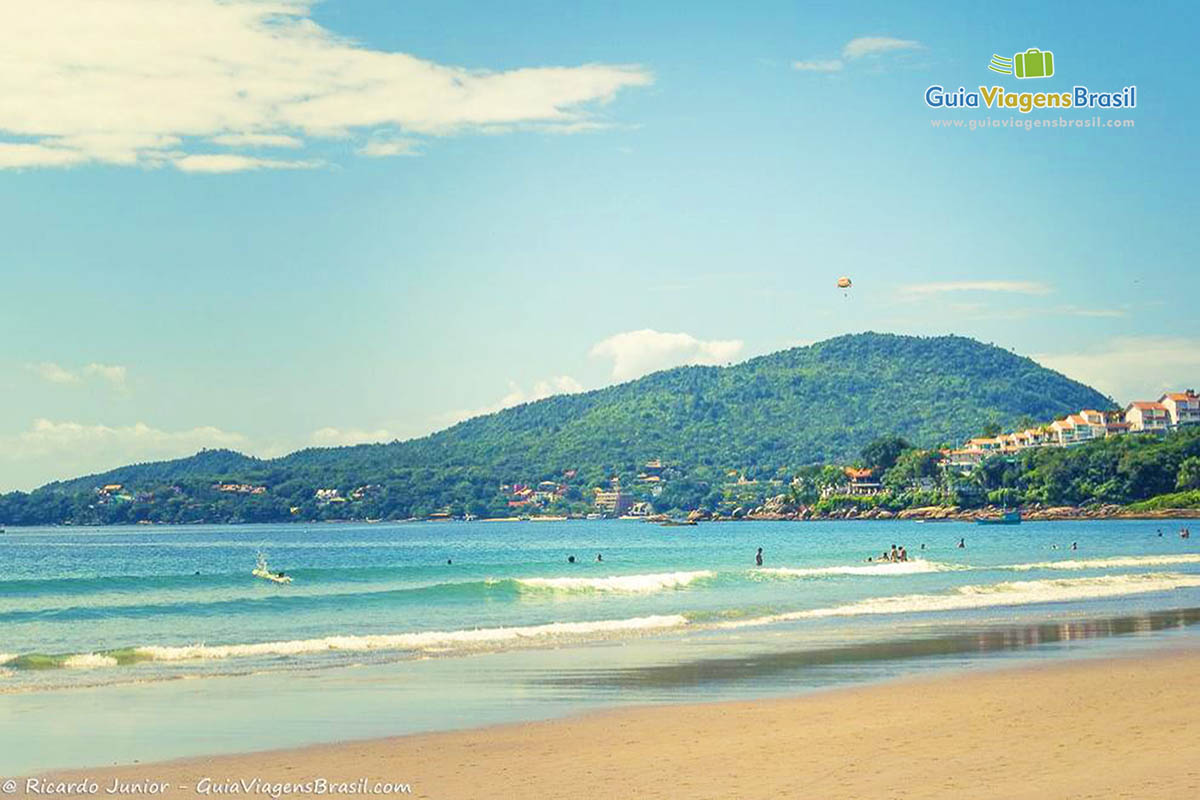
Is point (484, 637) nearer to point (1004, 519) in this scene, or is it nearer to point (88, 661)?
point (88, 661)

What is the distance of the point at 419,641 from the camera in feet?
98.7

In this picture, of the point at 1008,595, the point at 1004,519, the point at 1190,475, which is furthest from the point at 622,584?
the point at 1190,475

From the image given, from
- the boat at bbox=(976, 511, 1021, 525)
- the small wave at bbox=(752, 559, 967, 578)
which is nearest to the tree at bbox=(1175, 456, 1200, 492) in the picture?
the boat at bbox=(976, 511, 1021, 525)

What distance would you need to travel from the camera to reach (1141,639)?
27594mm

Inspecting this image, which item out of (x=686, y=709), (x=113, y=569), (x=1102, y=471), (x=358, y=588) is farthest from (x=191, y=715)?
(x=1102, y=471)

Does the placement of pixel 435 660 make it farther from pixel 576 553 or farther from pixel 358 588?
pixel 576 553

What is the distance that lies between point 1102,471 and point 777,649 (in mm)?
149640

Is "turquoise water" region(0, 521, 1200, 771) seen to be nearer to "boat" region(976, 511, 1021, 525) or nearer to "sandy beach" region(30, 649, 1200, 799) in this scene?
"sandy beach" region(30, 649, 1200, 799)

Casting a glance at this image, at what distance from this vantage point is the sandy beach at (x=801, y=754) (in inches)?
516

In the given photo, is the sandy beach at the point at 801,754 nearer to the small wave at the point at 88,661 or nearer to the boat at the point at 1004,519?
the small wave at the point at 88,661

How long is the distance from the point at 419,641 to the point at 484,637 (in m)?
1.75

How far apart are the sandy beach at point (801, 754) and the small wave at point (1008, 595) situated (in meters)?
15.4

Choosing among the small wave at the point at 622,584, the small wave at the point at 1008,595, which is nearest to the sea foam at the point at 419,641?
the small wave at the point at 1008,595

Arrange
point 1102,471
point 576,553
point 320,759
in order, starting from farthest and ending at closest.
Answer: point 1102,471, point 576,553, point 320,759
